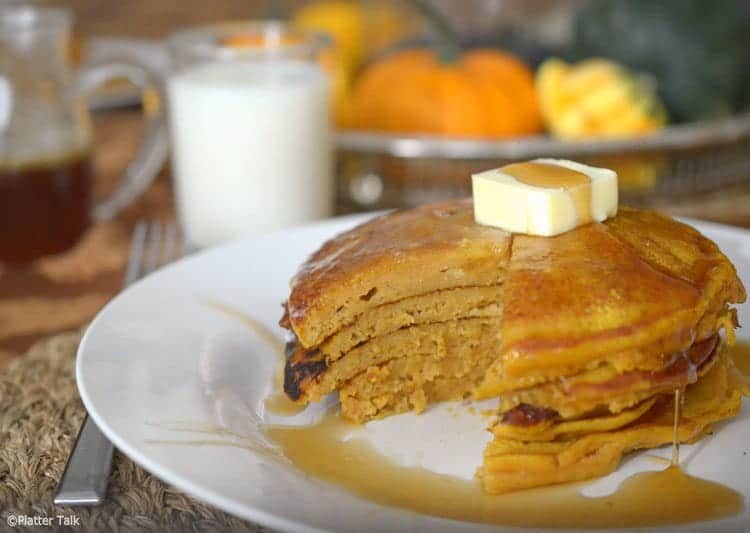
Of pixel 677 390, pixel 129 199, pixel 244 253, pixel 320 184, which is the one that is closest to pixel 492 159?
pixel 320 184

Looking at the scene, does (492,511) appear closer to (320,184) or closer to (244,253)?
(244,253)

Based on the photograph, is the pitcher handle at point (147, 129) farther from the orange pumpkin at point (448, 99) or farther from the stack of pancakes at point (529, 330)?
the stack of pancakes at point (529, 330)

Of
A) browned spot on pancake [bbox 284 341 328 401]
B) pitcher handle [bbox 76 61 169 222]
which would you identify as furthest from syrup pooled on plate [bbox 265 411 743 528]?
pitcher handle [bbox 76 61 169 222]

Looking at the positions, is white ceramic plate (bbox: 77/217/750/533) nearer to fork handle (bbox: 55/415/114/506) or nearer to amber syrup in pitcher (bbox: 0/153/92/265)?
fork handle (bbox: 55/415/114/506)

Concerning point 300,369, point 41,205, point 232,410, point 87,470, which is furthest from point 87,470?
point 41,205

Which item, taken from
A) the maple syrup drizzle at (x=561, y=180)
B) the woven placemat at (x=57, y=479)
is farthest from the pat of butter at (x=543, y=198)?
the woven placemat at (x=57, y=479)

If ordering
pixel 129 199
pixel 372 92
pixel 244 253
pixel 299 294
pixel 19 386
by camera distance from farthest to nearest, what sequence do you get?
pixel 372 92
pixel 129 199
pixel 244 253
pixel 19 386
pixel 299 294
